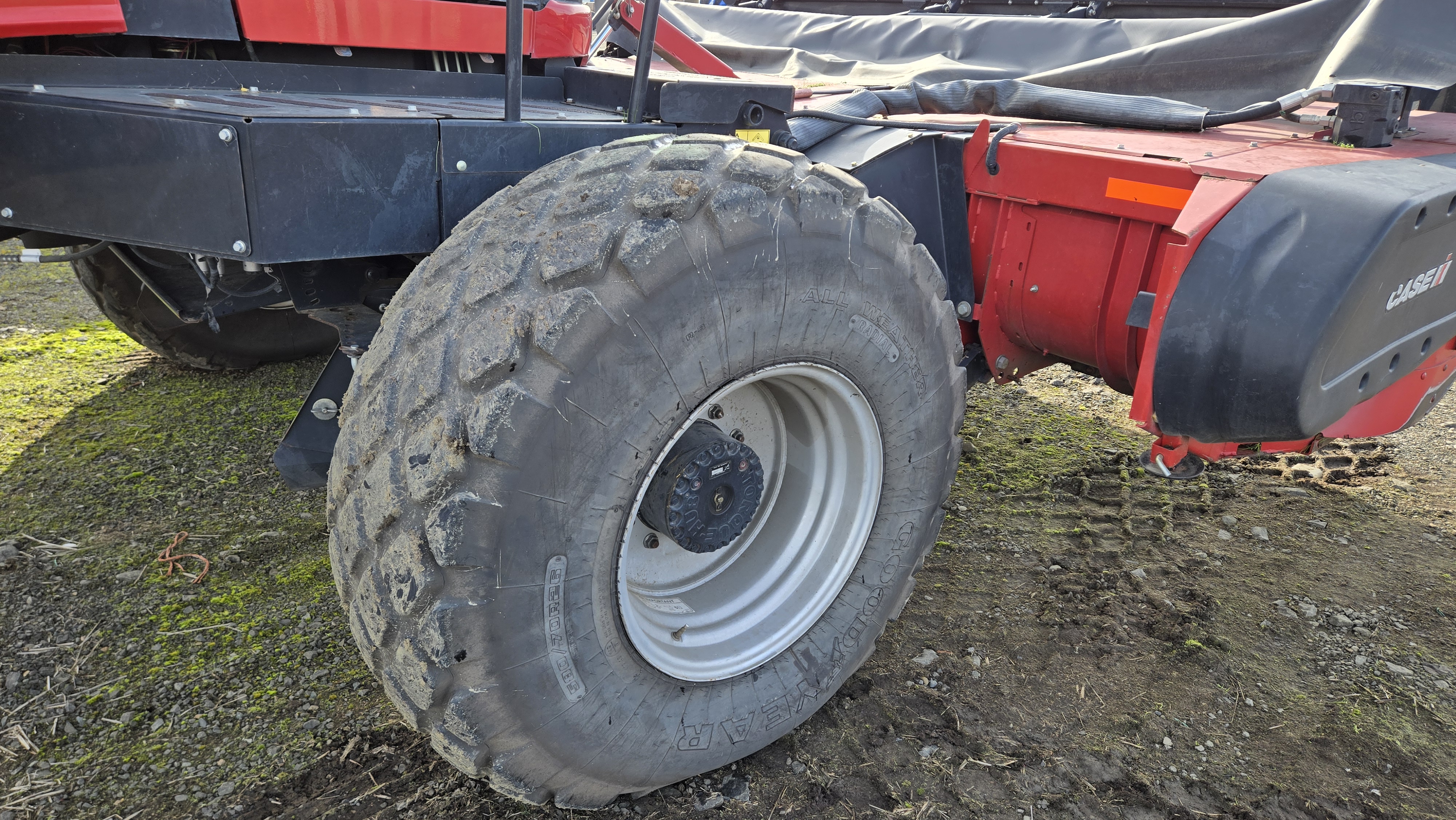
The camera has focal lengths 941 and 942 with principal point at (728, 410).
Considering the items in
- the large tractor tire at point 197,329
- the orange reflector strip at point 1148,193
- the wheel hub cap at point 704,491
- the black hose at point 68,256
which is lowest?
the large tractor tire at point 197,329

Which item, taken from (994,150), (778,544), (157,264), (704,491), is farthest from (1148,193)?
(157,264)

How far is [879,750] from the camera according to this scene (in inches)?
89.8

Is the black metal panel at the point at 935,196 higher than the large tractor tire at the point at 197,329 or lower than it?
→ higher

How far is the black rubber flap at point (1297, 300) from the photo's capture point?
2010 millimetres

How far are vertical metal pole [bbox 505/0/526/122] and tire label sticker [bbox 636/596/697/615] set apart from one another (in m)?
1.08

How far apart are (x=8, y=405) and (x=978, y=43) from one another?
425 cm

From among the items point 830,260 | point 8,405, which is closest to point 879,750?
point 830,260

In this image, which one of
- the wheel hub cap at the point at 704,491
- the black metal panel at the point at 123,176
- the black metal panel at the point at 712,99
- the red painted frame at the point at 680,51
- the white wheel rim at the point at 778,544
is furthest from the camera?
the red painted frame at the point at 680,51

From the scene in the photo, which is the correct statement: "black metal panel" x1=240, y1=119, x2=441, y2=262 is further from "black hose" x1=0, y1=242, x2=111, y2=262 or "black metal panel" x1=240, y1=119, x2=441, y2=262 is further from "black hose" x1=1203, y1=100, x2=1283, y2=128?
"black hose" x1=1203, y1=100, x2=1283, y2=128

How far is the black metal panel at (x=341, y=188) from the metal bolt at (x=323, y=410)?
0.68m

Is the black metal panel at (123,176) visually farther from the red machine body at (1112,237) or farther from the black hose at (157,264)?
the red machine body at (1112,237)

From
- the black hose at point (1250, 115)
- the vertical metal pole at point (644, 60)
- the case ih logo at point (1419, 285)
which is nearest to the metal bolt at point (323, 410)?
the vertical metal pole at point (644, 60)

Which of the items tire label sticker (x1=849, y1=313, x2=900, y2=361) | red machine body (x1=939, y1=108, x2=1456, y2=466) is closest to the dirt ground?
red machine body (x1=939, y1=108, x2=1456, y2=466)

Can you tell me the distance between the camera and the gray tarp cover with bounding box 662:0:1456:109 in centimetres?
281
